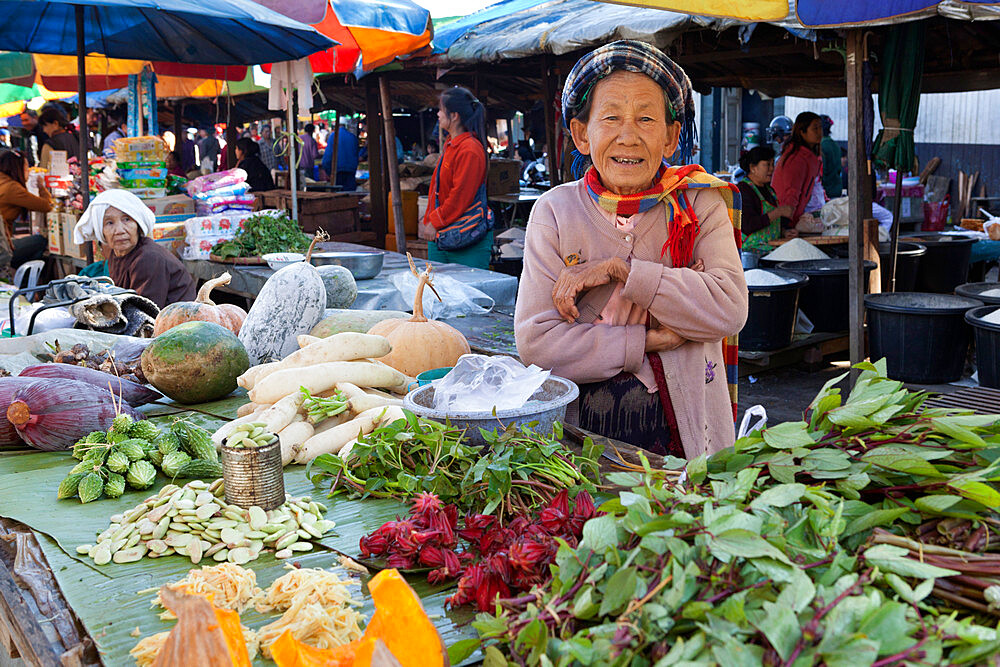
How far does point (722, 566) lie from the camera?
3.41 feet

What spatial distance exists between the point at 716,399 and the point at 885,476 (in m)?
0.98

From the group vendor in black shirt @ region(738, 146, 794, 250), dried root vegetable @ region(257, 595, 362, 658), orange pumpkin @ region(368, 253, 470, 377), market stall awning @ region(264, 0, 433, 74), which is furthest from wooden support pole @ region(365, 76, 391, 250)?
dried root vegetable @ region(257, 595, 362, 658)

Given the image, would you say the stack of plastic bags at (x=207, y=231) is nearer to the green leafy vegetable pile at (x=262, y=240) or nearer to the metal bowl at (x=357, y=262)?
the green leafy vegetable pile at (x=262, y=240)

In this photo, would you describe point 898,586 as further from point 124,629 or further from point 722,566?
point 124,629

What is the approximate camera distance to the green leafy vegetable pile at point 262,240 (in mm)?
5926

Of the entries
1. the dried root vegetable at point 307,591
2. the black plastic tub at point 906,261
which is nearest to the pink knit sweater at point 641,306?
the dried root vegetable at point 307,591

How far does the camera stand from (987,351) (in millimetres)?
4301

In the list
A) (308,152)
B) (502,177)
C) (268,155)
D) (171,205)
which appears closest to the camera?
(171,205)

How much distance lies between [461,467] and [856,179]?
4047 mm

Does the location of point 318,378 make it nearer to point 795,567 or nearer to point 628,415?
point 628,415

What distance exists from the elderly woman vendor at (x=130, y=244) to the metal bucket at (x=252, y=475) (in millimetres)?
3527

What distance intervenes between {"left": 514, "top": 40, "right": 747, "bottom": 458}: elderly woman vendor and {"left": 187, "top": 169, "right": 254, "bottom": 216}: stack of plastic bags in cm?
551

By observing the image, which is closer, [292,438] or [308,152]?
[292,438]

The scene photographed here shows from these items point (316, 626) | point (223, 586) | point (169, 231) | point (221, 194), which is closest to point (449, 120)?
point (221, 194)
